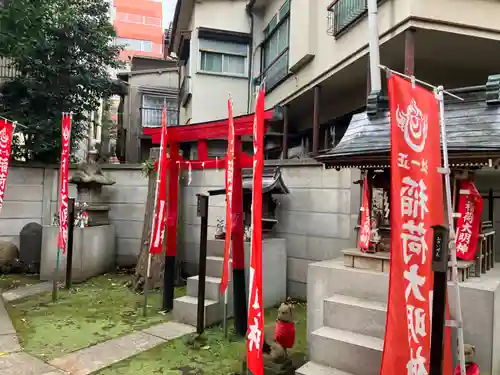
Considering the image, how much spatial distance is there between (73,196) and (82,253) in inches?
91.4

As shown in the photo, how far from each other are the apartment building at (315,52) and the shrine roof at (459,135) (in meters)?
0.55

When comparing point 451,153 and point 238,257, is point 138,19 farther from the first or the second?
point 451,153

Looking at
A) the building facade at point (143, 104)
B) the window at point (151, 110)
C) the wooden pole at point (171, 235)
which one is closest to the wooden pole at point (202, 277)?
the wooden pole at point (171, 235)

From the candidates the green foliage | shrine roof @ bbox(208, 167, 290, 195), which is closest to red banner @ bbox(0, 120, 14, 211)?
the green foliage

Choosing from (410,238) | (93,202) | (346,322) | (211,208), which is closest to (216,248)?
(211,208)

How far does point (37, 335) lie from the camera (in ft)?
24.5

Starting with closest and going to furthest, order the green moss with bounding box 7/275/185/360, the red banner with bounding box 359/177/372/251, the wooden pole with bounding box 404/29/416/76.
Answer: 1. the red banner with bounding box 359/177/372/251
2. the green moss with bounding box 7/275/185/360
3. the wooden pole with bounding box 404/29/416/76

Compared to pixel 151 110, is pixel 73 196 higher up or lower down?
lower down

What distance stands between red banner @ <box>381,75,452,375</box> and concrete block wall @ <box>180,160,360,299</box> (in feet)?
16.5

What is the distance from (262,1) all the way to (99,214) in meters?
10.2

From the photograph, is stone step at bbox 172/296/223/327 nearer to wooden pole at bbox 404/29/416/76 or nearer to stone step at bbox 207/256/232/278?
stone step at bbox 207/256/232/278

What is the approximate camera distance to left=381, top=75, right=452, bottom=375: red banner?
3.65 meters

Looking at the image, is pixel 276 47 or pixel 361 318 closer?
pixel 361 318

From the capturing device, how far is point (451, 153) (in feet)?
16.9
